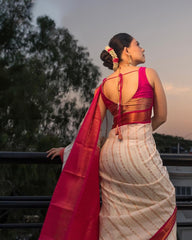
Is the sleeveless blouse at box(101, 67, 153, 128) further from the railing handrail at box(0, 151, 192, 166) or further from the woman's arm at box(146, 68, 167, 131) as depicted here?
the railing handrail at box(0, 151, 192, 166)

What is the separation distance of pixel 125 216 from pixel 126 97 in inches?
24.0

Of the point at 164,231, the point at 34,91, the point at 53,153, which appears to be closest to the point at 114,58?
the point at 53,153

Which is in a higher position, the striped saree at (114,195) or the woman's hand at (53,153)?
the woman's hand at (53,153)

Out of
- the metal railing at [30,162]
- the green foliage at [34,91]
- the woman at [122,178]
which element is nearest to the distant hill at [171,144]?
the green foliage at [34,91]

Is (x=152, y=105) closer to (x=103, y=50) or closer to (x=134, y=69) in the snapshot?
(x=134, y=69)

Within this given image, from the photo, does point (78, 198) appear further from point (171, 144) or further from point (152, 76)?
point (171, 144)

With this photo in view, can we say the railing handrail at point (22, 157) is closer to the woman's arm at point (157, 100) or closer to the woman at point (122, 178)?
the woman at point (122, 178)

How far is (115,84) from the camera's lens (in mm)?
1875

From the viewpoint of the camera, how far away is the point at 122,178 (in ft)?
5.73

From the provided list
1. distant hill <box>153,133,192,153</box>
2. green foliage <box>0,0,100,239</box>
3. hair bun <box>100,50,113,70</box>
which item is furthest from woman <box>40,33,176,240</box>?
distant hill <box>153,133,192,153</box>

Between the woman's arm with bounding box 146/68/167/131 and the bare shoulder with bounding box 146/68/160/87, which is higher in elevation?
the bare shoulder with bounding box 146/68/160/87

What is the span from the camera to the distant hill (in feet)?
152

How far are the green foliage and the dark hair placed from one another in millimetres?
11684

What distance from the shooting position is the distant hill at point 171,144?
152 feet
